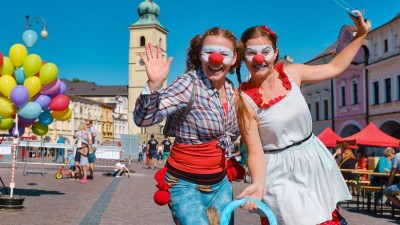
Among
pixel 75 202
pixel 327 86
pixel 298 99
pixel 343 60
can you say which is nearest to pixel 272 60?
pixel 298 99

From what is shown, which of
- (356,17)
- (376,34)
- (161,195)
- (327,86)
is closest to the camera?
(161,195)

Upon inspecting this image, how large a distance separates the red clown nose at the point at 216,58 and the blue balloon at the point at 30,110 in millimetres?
8110

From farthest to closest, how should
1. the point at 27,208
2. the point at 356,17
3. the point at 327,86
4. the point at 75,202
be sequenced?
the point at 327,86 < the point at 75,202 < the point at 27,208 < the point at 356,17

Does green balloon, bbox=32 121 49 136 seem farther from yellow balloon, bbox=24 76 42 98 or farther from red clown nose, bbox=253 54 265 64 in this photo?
red clown nose, bbox=253 54 265 64

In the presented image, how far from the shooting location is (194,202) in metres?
3.40

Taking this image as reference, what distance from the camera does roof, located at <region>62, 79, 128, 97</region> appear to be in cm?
12454

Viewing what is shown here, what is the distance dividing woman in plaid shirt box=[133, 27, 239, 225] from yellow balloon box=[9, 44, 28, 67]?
8187 millimetres

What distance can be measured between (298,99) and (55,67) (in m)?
8.61

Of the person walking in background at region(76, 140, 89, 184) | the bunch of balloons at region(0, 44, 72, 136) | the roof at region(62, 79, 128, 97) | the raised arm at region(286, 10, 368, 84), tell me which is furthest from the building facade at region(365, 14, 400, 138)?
the roof at region(62, 79, 128, 97)

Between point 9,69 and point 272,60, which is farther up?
point 9,69

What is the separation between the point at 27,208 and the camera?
35.9ft

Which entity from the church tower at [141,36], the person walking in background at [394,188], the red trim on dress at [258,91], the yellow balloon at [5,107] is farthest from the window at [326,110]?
the church tower at [141,36]

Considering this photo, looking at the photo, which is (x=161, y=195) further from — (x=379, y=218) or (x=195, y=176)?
(x=379, y=218)

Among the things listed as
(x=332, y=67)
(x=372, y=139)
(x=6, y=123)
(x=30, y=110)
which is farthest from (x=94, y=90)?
(x=332, y=67)
